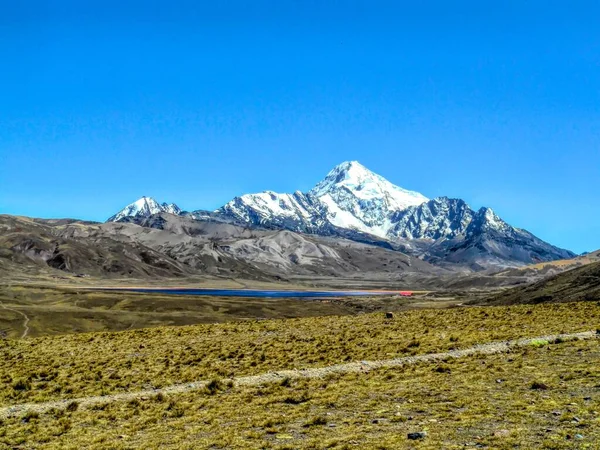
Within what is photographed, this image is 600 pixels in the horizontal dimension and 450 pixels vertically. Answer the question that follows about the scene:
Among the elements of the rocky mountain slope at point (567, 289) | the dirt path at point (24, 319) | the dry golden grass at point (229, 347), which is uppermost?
the rocky mountain slope at point (567, 289)

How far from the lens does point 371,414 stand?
18.5 metres

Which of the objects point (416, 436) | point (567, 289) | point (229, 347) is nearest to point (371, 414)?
point (416, 436)

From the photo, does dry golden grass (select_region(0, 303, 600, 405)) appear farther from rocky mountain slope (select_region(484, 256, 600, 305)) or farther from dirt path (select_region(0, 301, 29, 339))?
dirt path (select_region(0, 301, 29, 339))

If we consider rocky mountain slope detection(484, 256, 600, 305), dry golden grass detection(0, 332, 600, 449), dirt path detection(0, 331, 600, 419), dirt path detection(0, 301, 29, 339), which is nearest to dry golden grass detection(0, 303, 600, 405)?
dirt path detection(0, 331, 600, 419)

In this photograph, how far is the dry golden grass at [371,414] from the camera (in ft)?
49.8

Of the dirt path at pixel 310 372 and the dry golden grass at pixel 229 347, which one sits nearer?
the dirt path at pixel 310 372

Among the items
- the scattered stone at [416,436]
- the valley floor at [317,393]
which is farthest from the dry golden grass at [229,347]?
the scattered stone at [416,436]

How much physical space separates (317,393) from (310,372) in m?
4.79

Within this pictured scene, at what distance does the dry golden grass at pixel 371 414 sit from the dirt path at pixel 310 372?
1.00 metres

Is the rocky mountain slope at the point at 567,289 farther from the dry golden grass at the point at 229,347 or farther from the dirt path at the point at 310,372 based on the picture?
the dirt path at the point at 310,372

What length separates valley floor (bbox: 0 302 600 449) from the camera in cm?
1603

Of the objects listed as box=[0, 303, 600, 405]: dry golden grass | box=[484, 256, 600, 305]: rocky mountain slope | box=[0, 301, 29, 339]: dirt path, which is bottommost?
box=[0, 301, 29, 339]: dirt path

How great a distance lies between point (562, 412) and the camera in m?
16.5

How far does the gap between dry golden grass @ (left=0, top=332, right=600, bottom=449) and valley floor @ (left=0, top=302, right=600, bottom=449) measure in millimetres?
66
